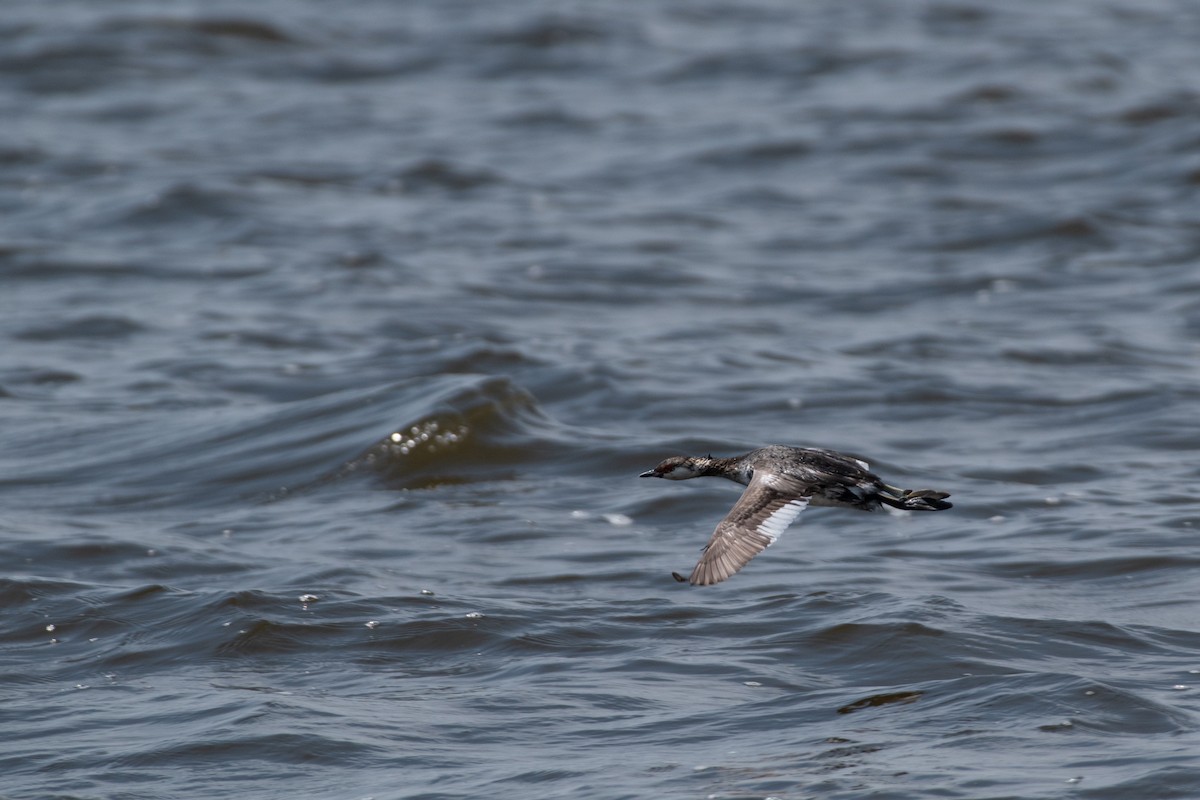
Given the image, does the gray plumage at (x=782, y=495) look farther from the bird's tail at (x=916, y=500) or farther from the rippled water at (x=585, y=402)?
the rippled water at (x=585, y=402)

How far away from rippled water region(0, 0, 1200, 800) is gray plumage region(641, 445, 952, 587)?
0.61 meters

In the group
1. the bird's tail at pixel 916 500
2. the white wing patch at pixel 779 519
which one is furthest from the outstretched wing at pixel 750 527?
the bird's tail at pixel 916 500

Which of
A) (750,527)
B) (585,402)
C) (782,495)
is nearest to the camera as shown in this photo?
(750,527)

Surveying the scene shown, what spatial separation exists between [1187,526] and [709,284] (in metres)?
5.93

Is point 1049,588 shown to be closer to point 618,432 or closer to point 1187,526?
point 1187,526

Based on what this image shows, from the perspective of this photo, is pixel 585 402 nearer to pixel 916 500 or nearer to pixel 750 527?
pixel 916 500

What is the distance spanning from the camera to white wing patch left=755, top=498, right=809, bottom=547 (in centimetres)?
651

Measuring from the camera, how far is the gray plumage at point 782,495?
638 centimetres

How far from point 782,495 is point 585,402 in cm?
432

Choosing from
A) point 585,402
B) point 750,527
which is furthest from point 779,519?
point 585,402

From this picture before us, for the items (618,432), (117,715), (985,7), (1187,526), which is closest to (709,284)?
(618,432)

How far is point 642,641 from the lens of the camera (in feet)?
24.2

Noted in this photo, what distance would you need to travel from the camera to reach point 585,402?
11031 mm

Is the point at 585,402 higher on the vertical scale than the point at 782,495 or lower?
lower
